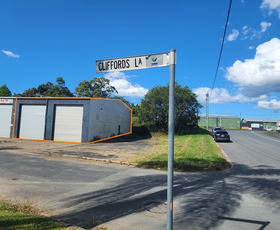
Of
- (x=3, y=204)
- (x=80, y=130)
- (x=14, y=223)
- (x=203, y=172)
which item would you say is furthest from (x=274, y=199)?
(x=80, y=130)

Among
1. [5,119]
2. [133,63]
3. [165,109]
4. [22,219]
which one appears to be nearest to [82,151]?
[22,219]

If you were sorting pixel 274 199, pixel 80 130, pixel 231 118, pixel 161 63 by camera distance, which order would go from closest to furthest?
1. pixel 161 63
2. pixel 274 199
3. pixel 80 130
4. pixel 231 118

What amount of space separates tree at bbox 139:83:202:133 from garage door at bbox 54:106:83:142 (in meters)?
14.6

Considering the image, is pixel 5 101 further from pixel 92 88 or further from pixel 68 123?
pixel 92 88

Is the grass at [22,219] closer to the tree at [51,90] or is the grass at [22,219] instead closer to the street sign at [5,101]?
the street sign at [5,101]

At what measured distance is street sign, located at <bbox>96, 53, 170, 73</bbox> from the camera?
8.82 ft

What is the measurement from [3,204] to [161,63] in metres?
4.66

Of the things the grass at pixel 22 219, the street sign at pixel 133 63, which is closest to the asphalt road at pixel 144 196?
the grass at pixel 22 219

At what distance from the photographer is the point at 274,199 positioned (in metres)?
5.41

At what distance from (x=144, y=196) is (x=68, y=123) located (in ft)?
55.4

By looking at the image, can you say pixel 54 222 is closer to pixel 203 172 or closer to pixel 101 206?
pixel 101 206

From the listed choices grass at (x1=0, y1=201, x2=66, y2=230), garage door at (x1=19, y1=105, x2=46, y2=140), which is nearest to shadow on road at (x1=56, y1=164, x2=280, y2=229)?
grass at (x1=0, y1=201, x2=66, y2=230)

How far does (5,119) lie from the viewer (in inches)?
891

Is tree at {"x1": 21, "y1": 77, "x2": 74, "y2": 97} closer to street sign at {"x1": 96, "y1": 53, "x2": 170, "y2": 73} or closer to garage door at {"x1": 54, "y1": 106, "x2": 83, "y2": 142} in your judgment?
garage door at {"x1": 54, "y1": 106, "x2": 83, "y2": 142}
